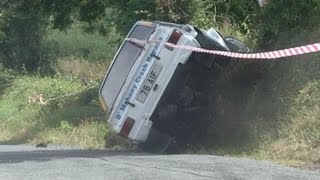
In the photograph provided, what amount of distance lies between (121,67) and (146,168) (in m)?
2.85

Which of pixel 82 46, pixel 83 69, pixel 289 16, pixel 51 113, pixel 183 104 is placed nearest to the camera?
pixel 183 104

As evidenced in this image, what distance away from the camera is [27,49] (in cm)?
3212

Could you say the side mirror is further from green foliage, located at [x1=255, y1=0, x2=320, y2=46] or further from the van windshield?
the van windshield

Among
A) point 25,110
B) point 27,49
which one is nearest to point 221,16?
point 25,110

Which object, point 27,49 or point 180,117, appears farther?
point 27,49

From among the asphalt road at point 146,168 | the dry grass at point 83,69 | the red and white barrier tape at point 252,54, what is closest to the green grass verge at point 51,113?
the dry grass at point 83,69

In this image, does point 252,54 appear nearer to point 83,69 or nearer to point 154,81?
point 154,81

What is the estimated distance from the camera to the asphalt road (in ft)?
26.2

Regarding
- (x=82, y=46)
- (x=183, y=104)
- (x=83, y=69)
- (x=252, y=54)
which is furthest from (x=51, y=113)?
(x=82, y=46)

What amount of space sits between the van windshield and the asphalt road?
1099 mm

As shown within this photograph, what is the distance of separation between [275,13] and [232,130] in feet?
7.56

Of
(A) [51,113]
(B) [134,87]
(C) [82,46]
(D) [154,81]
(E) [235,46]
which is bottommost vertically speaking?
(C) [82,46]

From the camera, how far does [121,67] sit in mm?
11234

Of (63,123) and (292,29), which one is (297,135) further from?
(63,123)
